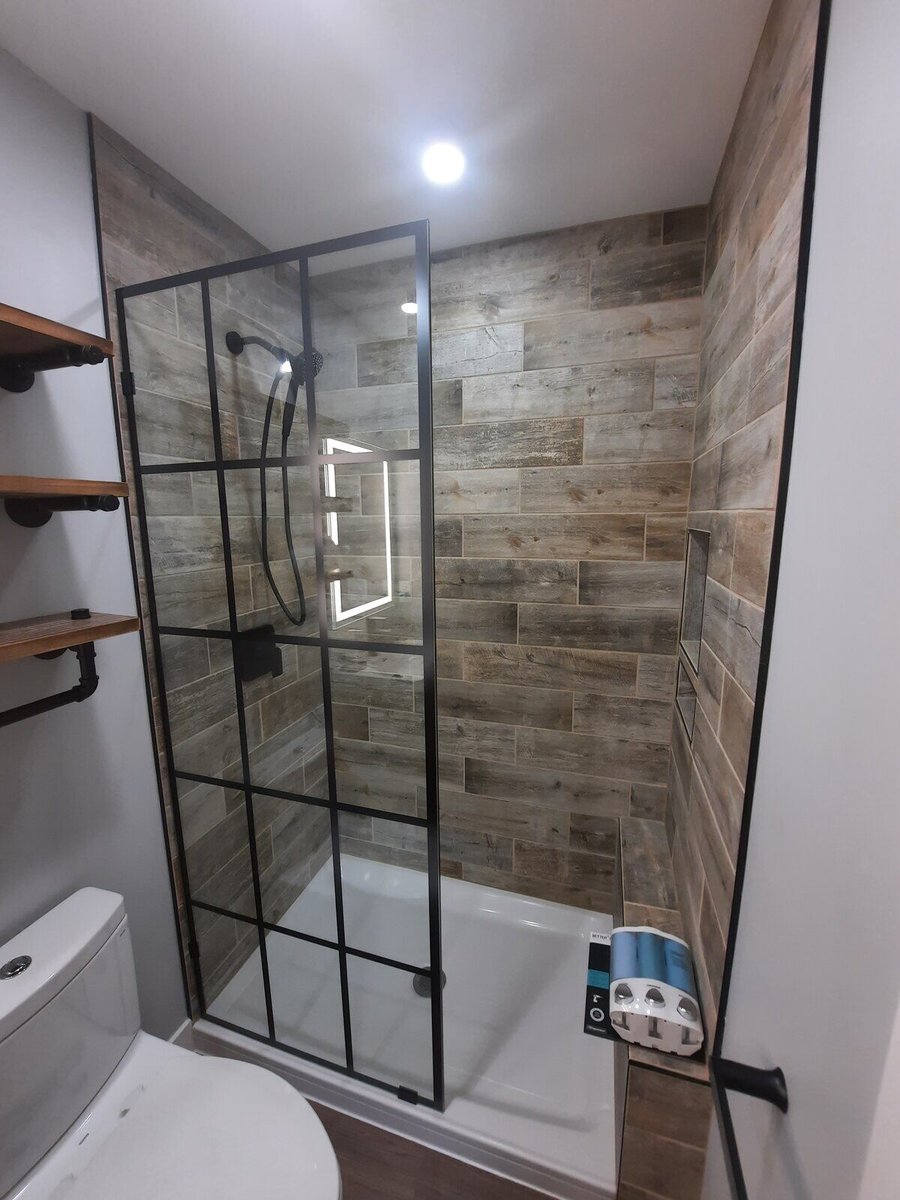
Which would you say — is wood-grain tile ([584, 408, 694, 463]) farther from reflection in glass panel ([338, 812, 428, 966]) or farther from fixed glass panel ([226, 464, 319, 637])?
reflection in glass panel ([338, 812, 428, 966])

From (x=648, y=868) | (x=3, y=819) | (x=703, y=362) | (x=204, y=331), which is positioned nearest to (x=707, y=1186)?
(x=648, y=868)

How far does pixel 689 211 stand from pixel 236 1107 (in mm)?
2730

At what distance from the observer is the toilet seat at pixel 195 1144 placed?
91 cm

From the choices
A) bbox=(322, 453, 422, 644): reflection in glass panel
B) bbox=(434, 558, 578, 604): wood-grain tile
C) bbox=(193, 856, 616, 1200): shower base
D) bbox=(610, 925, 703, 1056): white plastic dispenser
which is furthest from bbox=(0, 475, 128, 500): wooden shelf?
bbox=(610, 925, 703, 1056): white plastic dispenser

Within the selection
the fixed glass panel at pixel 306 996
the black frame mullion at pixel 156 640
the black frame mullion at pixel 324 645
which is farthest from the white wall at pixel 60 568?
the black frame mullion at pixel 324 645

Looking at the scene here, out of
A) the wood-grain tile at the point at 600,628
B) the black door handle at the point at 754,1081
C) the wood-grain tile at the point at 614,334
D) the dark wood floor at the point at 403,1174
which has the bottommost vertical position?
the dark wood floor at the point at 403,1174

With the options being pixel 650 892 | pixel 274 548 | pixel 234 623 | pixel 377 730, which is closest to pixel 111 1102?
pixel 377 730

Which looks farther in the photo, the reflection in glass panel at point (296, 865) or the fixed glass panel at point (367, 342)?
the reflection in glass panel at point (296, 865)

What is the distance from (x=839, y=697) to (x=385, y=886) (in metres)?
1.24

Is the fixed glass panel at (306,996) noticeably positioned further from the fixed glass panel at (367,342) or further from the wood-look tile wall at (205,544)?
the fixed glass panel at (367,342)

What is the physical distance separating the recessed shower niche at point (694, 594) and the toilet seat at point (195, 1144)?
146 cm

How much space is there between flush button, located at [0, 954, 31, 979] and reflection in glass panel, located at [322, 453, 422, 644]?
35.8 inches

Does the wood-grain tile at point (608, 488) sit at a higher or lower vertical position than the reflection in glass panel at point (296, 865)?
higher

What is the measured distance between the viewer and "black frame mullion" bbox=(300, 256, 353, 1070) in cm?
111
